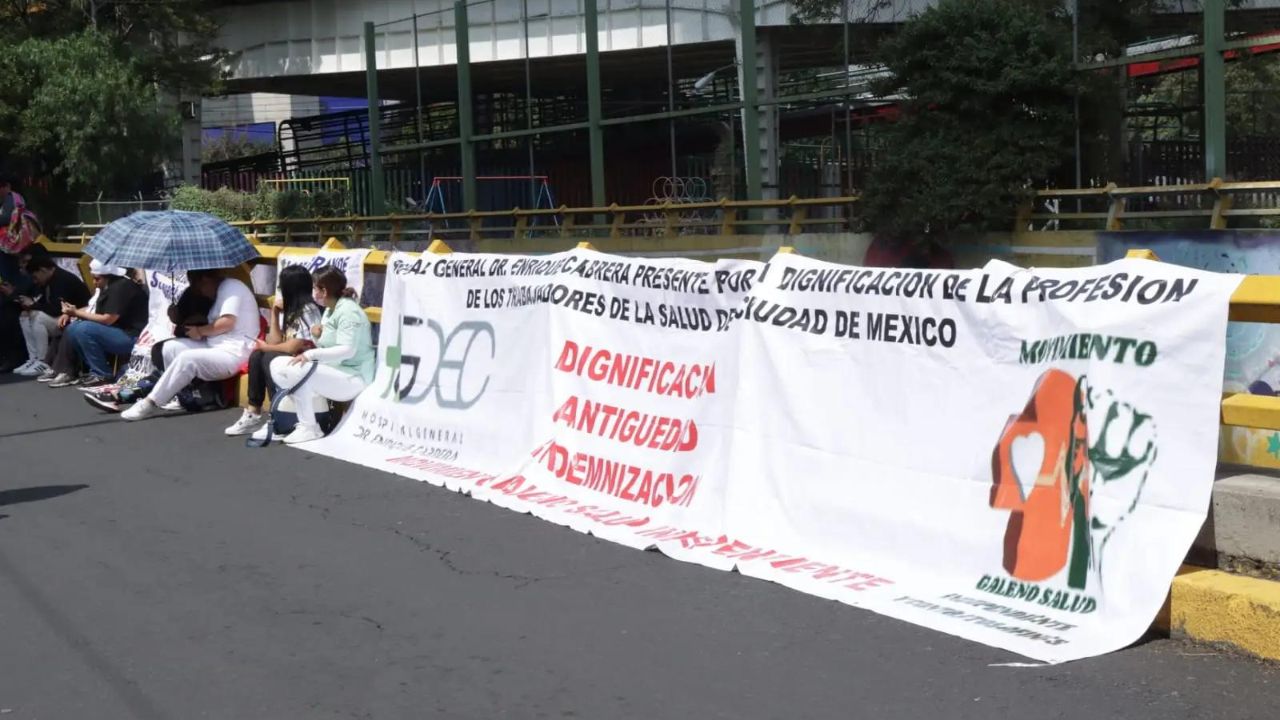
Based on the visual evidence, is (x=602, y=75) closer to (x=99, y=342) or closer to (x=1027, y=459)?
(x=99, y=342)

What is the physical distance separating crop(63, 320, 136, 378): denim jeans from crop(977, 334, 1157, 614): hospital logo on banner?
418 inches

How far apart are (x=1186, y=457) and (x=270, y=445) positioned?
7.13 m

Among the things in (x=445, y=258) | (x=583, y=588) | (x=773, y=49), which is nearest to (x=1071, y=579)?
(x=583, y=588)

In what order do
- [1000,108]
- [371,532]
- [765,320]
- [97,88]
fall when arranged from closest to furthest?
[765,320] → [371,532] → [1000,108] → [97,88]

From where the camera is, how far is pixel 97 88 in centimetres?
3086

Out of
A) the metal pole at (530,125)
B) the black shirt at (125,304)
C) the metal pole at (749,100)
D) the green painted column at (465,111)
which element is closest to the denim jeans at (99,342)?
the black shirt at (125,304)

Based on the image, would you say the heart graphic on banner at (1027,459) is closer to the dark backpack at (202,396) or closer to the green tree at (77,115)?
the dark backpack at (202,396)

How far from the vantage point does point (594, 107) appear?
2688 cm

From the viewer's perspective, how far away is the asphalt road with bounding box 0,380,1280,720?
197 inches

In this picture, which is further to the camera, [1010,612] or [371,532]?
[371,532]

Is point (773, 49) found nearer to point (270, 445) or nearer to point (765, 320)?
point (270, 445)

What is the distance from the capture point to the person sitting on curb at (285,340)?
36.3ft

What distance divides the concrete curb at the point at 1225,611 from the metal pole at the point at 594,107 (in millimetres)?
21833

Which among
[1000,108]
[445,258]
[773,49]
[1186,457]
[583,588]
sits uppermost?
[773,49]
